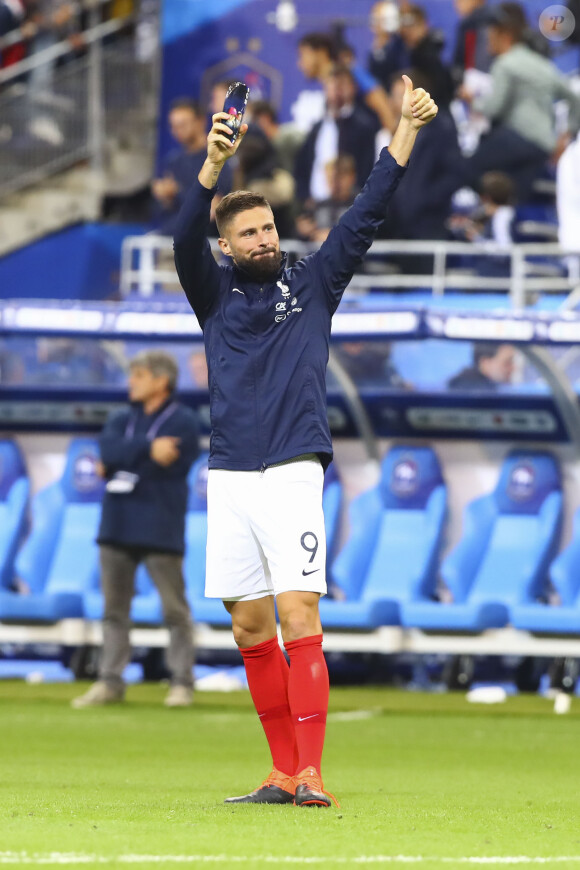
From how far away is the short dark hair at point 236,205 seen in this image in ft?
21.7

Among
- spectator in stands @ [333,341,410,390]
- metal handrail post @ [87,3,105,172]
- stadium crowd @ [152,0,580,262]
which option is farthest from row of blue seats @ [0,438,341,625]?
metal handrail post @ [87,3,105,172]

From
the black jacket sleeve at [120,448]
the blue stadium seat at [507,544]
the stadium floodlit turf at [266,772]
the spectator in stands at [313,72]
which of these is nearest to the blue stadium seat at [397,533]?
the blue stadium seat at [507,544]

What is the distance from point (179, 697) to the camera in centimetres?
1215

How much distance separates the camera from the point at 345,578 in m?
14.6

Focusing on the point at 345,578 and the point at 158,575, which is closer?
the point at 158,575

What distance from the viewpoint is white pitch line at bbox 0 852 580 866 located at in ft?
15.9

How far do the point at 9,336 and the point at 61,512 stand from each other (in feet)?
5.30

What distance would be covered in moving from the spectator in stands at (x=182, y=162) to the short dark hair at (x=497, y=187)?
2910 mm

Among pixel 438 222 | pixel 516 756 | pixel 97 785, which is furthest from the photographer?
pixel 438 222

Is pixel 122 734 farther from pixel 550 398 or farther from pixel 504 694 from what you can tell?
pixel 550 398

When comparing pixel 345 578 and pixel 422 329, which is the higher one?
pixel 422 329

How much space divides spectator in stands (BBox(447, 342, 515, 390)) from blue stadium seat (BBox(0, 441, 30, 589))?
3760 mm

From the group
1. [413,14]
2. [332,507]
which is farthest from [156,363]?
[413,14]

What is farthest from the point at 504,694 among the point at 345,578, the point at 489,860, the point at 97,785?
the point at 489,860
